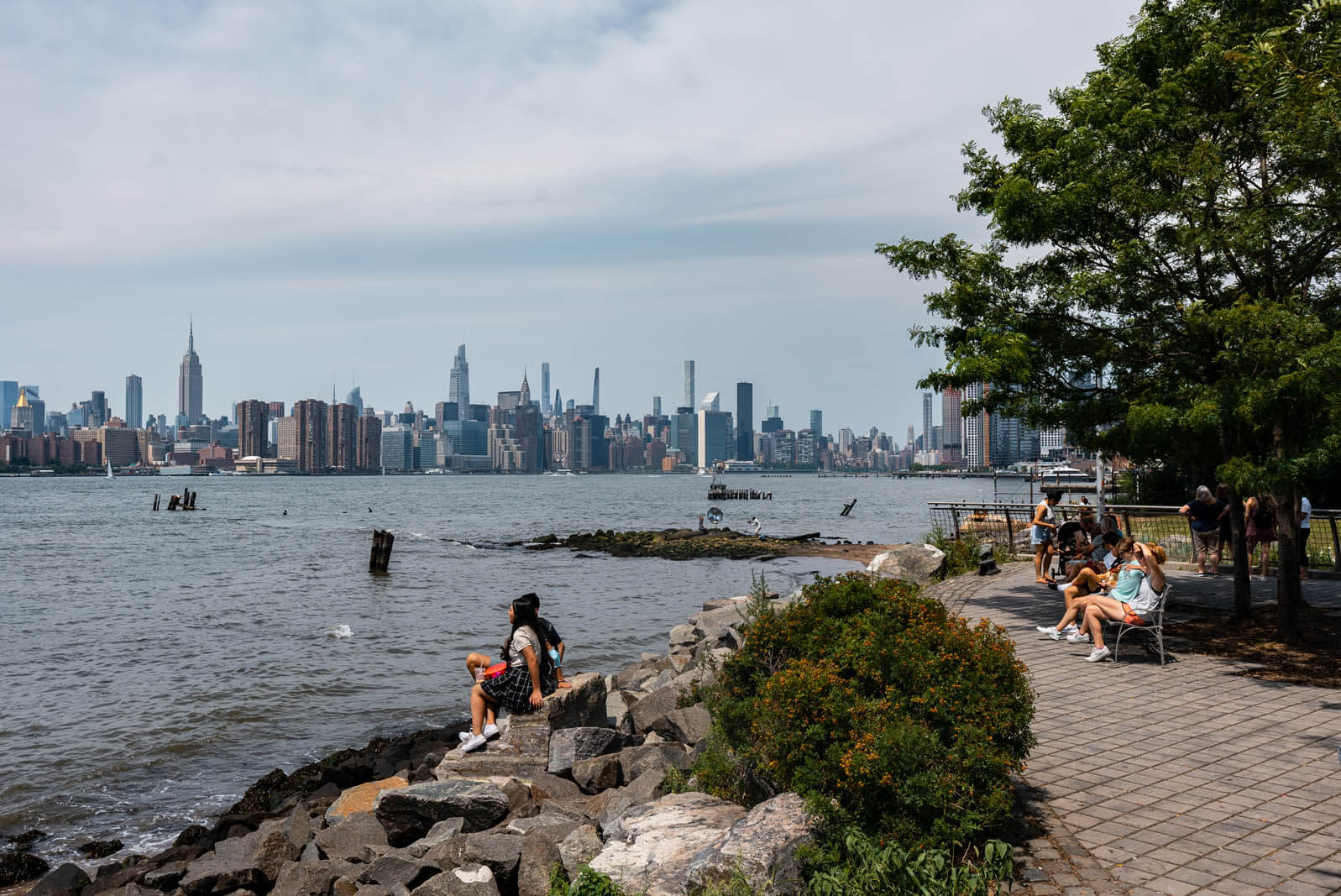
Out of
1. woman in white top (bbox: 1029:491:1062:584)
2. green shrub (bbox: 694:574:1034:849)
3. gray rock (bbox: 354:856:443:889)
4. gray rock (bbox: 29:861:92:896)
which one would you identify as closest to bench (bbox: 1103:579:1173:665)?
green shrub (bbox: 694:574:1034:849)

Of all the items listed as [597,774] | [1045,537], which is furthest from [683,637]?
[597,774]

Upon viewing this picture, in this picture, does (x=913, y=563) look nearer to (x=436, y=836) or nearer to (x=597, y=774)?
(x=597, y=774)

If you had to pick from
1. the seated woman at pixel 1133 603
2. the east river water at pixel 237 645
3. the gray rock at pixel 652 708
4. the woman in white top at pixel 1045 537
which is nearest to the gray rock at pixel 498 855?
the gray rock at pixel 652 708

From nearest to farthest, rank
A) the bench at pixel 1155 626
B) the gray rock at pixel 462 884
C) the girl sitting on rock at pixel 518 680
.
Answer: the gray rock at pixel 462 884 < the girl sitting on rock at pixel 518 680 < the bench at pixel 1155 626

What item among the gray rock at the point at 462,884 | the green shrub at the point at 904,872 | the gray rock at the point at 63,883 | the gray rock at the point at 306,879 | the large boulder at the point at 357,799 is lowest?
the gray rock at the point at 63,883

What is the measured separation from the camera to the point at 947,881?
16.0 ft

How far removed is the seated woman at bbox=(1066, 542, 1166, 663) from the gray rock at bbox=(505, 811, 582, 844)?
6.65 meters

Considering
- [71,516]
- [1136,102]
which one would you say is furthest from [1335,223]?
[71,516]

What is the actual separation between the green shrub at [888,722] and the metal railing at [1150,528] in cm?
1188

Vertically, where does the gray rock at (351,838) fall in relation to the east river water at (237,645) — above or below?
above

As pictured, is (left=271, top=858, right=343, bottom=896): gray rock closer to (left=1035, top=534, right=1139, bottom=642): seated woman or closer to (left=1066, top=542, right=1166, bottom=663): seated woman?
(left=1066, top=542, right=1166, bottom=663): seated woman

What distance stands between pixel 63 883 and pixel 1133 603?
11.6 metres

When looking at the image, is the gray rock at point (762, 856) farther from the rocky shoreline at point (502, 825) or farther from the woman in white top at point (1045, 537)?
the woman in white top at point (1045, 537)

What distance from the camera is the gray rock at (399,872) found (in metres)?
6.99
